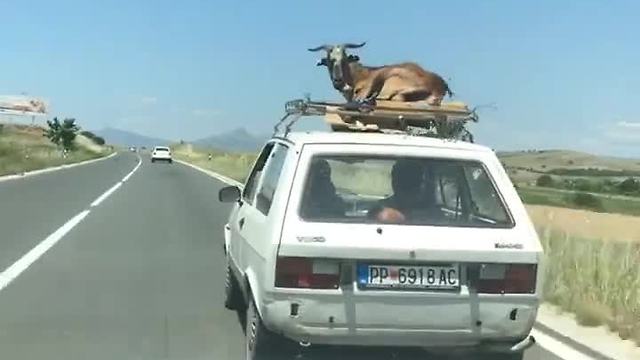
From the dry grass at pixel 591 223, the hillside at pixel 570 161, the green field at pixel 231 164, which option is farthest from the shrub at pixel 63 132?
the dry grass at pixel 591 223

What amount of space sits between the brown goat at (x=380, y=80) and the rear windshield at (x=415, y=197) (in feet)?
24.1

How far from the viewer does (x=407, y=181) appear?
7.05 metres

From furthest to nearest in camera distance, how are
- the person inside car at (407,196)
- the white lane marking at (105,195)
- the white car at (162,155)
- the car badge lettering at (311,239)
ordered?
the white car at (162,155), the white lane marking at (105,195), the person inside car at (407,196), the car badge lettering at (311,239)

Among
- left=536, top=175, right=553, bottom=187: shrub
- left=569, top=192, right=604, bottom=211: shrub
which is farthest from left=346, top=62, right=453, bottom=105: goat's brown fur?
left=536, top=175, right=553, bottom=187: shrub

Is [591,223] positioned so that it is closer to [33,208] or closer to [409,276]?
[33,208]

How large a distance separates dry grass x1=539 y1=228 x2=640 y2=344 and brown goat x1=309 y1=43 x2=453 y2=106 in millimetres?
3253

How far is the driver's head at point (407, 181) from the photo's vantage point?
6973mm

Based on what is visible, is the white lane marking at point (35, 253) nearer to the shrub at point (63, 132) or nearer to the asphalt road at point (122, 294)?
the asphalt road at point (122, 294)

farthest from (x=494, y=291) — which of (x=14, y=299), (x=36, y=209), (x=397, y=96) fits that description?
(x=36, y=209)

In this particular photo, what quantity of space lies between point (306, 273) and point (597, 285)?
17.0 feet

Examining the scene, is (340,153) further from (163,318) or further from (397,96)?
(397,96)

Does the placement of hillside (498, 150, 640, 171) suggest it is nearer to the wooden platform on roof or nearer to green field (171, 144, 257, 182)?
green field (171, 144, 257, 182)

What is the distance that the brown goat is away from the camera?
1521cm

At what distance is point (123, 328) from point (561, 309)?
4286mm
